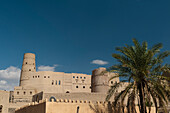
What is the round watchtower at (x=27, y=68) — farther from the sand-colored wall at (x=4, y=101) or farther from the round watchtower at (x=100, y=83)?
the round watchtower at (x=100, y=83)

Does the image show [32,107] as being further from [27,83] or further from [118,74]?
[27,83]

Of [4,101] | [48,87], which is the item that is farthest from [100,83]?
[4,101]

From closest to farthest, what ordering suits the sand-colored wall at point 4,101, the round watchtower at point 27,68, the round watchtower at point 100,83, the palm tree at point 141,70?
the palm tree at point 141,70 → the sand-colored wall at point 4,101 → the round watchtower at point 100,83 → the round watchtower at point 27,68

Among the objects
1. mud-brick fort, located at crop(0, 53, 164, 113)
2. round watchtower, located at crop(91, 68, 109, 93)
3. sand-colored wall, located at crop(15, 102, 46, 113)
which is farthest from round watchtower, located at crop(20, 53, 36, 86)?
sand-colored wall, located at crop(15, 102, 46, 113)

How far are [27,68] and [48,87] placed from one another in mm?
7575

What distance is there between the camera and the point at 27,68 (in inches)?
2254

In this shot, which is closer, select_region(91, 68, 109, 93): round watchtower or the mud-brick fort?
the mud-brick fort

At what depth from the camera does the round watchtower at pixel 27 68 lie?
5592cm

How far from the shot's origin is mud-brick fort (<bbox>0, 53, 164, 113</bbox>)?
40.6 m

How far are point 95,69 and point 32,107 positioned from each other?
96.4 ft

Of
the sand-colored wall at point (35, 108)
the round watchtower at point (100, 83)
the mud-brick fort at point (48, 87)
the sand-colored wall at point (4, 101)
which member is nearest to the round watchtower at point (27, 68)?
the mud-brick fort at point (48, 87)

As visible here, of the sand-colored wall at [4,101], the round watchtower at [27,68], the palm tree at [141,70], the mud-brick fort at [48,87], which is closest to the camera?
the palm tree at [141,70]

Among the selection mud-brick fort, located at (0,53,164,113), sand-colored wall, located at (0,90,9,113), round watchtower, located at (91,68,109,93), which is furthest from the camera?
round watchtower, located at (91,68,109,93)

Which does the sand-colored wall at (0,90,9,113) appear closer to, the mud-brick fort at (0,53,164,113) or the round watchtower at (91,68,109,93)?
the mud-brick fort at (0,53,164,113)
